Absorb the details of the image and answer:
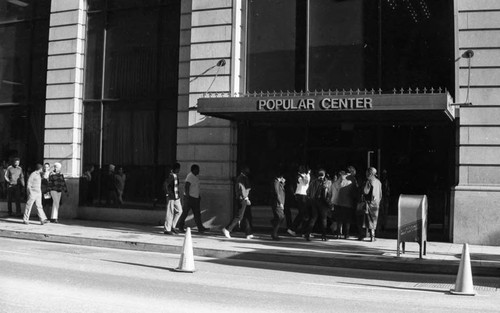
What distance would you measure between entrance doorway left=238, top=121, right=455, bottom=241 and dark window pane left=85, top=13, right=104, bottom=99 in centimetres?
558

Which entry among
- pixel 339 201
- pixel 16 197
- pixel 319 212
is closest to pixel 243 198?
pixel 319 212

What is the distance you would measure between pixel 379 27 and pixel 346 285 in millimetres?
8325

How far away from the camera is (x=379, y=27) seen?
14.9m

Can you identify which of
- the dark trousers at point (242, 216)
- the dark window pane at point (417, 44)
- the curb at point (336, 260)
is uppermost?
the dark window pane at point (417, 44)

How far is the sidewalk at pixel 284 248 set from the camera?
10.7m

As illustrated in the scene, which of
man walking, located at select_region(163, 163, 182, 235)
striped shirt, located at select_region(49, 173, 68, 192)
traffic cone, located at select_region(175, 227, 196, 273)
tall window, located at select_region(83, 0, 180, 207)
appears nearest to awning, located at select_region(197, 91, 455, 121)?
man walking, located at select_region(163, 163, 182, 235)

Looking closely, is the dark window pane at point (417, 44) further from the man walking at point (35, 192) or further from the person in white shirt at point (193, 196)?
the man walking at point (35, 192)

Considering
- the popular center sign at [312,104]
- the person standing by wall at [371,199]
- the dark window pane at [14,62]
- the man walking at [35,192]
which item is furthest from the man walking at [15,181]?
the person standing by wall at [371,199]

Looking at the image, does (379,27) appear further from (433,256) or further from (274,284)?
(274,284)

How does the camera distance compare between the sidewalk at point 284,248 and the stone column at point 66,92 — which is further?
the stone column at point 66,92

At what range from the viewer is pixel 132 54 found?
1814 cm

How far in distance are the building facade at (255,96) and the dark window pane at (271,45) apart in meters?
0.03

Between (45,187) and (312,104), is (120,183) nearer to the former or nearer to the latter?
(45,187)

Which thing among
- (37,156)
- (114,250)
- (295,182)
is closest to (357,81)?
(295,182)
